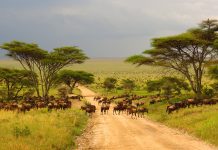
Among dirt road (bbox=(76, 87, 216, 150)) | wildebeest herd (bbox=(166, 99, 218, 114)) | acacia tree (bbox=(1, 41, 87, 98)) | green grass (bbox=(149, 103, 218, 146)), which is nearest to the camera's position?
dirt road (bbox=(76, 87, 216, 150))

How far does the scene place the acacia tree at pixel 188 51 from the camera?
3809cm

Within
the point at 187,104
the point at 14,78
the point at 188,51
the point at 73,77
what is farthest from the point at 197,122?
the point at 73,77

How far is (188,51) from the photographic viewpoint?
1580 inches

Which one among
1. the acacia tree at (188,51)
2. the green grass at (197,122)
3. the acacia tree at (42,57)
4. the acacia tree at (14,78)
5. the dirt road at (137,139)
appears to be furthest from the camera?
the acacia tree at (14,78)

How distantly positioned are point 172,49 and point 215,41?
17.2 ft

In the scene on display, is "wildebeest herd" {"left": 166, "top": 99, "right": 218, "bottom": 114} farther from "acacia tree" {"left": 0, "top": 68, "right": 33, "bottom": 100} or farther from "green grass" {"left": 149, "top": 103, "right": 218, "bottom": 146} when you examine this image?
"acacia tree" {"left": 0, "top": 68, "right": 33, "bottom": 100}

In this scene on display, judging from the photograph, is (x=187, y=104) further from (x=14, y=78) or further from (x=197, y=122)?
(x=14, y=78)

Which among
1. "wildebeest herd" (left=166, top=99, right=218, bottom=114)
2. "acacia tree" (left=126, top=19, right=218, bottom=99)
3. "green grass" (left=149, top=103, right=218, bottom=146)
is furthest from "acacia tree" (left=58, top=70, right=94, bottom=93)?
"green grass" (left=149, top=103, right=218, bottom=146)

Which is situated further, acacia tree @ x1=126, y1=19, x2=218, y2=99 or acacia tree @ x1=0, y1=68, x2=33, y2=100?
acacia tree @ x1=0, y1=68, x2=33, y2=100

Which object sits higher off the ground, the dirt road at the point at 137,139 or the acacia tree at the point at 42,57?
the acacia tree at the point at 42,57

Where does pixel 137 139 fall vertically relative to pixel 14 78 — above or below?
below

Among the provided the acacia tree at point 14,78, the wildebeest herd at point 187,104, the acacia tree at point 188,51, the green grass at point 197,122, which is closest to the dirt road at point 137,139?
the green grass at point 197,122

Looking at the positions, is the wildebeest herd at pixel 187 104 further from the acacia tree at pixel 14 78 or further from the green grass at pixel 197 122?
the acacia tree at pixel 14 78

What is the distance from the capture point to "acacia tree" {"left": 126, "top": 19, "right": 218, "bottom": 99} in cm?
3809
